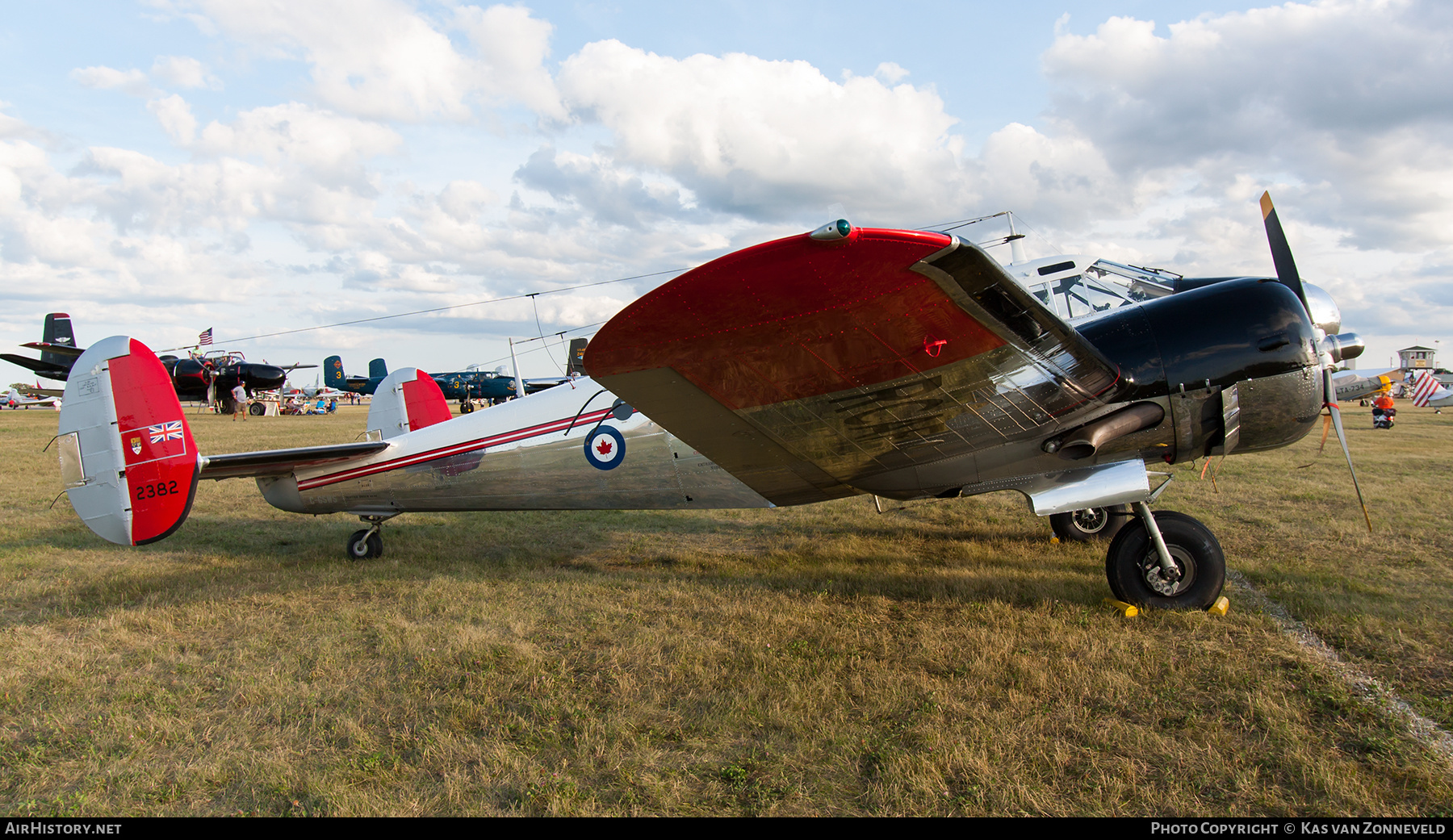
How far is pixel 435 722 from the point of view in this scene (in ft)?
11.0

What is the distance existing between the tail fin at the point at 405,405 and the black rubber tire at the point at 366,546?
1624mm

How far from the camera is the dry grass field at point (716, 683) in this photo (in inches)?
106

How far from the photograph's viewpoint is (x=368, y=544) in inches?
274

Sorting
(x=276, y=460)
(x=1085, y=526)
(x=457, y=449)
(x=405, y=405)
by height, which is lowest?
(x=1085, y=526)

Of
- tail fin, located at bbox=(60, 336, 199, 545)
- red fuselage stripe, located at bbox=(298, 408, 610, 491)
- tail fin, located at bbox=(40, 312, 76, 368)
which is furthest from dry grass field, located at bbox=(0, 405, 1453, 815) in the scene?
tail fin, located at bbox=(40, 312, 76, 368)

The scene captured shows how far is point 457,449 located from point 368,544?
5.35 ft

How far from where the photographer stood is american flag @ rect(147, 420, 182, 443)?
5.21 m

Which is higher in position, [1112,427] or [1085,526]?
[1112,427]

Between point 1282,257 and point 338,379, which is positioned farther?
point 338,379

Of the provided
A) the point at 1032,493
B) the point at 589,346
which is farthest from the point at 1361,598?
the point at 589,346

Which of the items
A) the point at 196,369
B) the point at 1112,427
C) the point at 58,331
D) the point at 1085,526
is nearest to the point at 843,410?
the point at 1112,427

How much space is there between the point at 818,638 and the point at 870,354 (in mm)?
1911

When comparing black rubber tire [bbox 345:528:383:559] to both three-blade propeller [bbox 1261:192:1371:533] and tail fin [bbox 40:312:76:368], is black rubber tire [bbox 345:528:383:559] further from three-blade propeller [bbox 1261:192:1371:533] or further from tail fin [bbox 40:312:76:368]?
tail fin [bbox 40:312:76:368]

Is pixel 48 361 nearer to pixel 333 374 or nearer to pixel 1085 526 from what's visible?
pixel 333 374
